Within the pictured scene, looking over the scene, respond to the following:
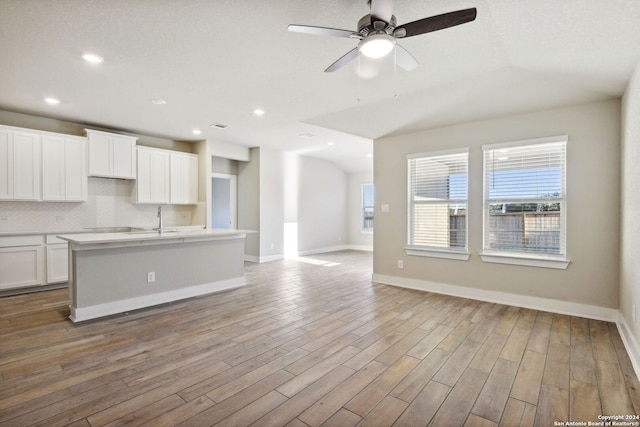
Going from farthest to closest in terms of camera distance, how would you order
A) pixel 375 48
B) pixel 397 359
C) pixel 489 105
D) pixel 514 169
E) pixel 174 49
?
1. pixel 514 169
2. pixel 489 105
3. pixel 174 49
4. pixel 397 359
5. pixel 375 48

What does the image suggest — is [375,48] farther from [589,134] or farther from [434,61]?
[589,134]

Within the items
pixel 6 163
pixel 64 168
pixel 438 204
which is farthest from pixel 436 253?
pixel 6 163

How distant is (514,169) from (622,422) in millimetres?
2956

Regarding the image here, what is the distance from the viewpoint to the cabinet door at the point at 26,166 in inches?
178

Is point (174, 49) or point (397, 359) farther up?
point (174, 49)

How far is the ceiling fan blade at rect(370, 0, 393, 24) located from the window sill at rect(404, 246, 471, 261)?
11.2 feet

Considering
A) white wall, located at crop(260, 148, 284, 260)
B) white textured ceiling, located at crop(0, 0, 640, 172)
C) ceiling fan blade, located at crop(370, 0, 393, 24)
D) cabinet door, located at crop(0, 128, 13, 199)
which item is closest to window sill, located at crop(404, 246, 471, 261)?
white textured ceiling, located at crop(0, 0, 640, 172)

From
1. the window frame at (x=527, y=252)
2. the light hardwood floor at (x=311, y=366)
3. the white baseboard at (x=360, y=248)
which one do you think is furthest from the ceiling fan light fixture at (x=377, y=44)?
the white baseboard at (x=360, y=248)

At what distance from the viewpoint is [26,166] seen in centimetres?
459

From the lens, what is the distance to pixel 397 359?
2543 mm

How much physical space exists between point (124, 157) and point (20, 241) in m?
1.93

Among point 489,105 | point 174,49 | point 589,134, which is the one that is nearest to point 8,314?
point 174,49

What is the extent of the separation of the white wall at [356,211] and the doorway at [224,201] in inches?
149

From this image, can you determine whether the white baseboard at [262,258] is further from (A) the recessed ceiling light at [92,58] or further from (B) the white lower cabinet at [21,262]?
(A) the recessed ceiling light at [92,58]
